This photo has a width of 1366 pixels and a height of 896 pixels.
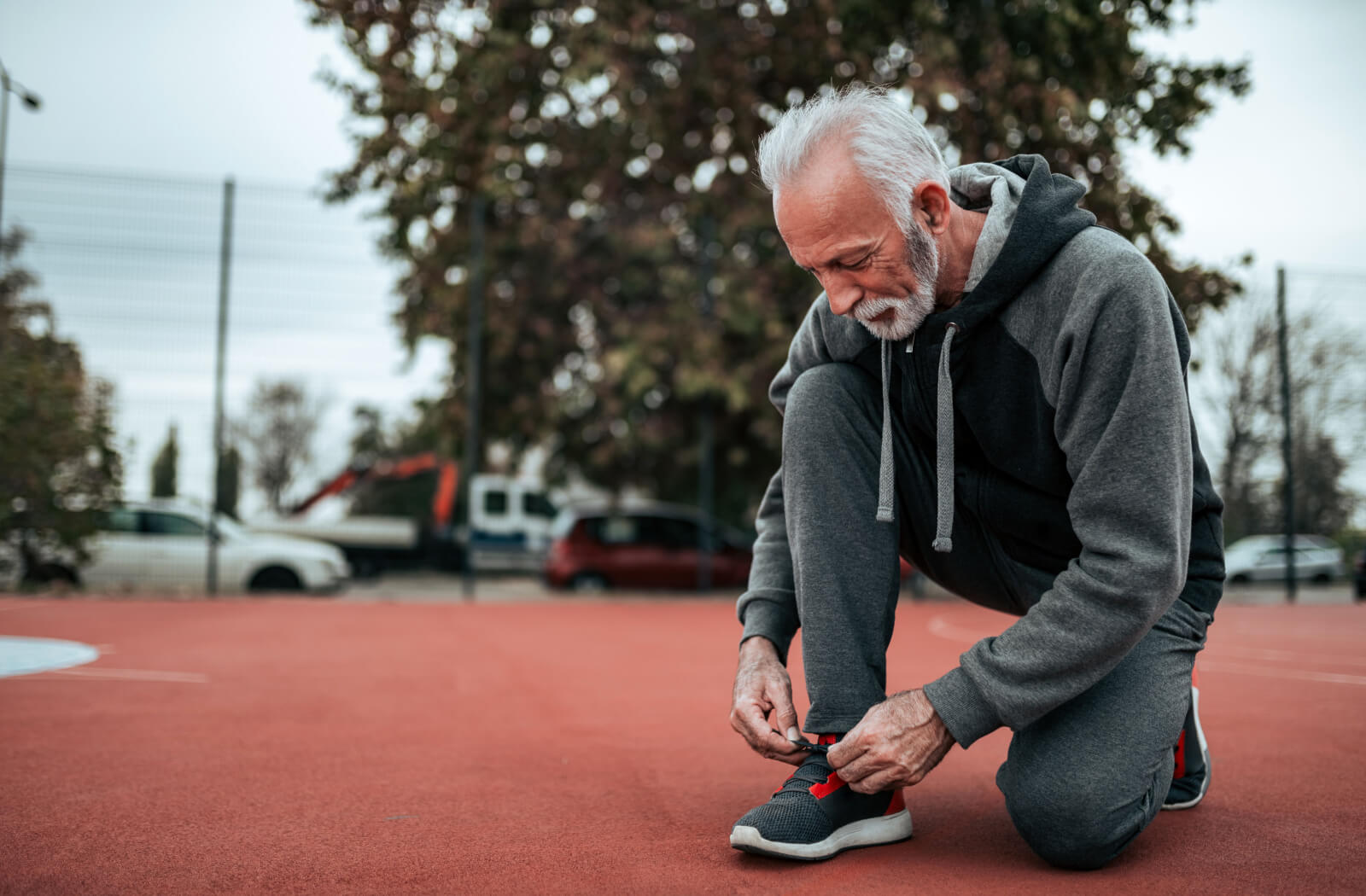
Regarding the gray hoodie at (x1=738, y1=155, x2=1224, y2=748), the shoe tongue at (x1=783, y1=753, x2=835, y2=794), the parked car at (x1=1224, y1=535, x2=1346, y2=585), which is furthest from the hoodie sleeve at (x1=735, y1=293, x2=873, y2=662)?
the parked car at (x1=1224, y1=535, x2=1346, y2=585)

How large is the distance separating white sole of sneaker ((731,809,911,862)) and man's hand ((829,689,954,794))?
0.37 ft

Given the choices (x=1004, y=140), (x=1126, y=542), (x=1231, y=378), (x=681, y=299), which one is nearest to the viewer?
(x=1126, y=542)

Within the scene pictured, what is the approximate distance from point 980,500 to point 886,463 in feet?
0.64

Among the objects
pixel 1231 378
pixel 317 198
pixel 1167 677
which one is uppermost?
pixel 317 198

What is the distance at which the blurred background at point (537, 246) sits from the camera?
815 centimetres

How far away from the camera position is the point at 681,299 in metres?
9.47

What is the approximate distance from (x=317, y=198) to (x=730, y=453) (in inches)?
173

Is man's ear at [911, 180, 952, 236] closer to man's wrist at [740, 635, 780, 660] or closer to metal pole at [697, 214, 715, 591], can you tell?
man's wrist at [740, 635, 780, 660]

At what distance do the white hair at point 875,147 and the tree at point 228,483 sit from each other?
7.77 metres

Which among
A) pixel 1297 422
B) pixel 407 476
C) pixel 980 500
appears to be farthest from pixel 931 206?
pixel 407 476

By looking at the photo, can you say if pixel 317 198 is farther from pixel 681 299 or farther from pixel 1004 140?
pixel 1004 140

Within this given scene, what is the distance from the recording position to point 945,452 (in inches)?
68.6

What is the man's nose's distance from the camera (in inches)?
65.0

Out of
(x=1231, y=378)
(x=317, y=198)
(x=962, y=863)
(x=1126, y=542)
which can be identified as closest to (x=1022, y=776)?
(x=962, y=863)
